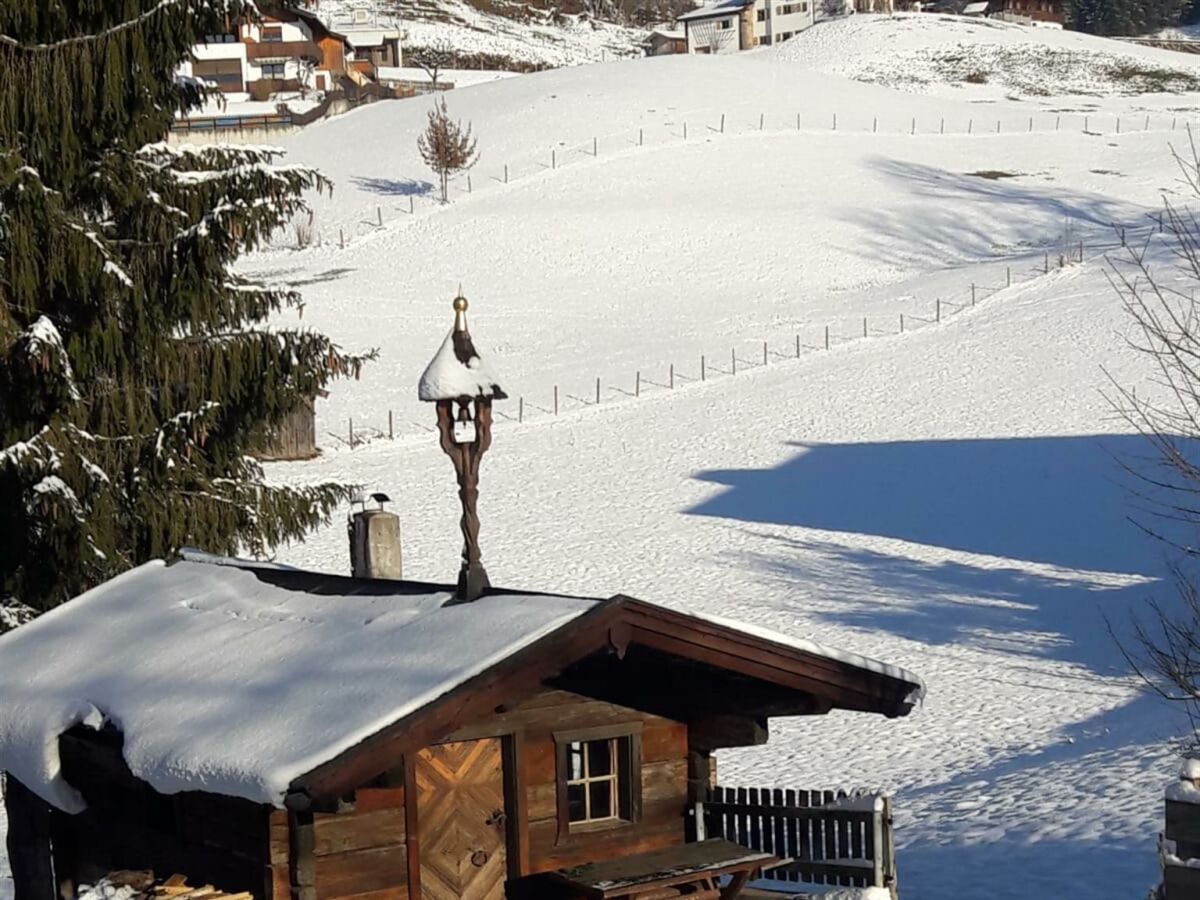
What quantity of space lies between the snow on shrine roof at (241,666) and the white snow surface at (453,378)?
1352mm

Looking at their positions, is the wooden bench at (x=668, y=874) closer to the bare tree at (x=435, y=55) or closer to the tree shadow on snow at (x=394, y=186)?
the tree shadow on snow at (x=394, y=186)

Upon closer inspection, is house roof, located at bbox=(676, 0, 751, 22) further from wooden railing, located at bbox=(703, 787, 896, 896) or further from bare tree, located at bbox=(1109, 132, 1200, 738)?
wooden railing, located at bbox=(703, 787, 896, 896)

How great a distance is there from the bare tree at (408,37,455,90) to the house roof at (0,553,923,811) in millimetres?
123057

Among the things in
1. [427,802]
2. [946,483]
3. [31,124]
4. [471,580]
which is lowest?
Answer: [946,483]

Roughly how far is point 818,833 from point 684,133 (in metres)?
65.0

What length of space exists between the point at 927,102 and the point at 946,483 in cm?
5513

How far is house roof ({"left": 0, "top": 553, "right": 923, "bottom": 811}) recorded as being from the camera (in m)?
9.59

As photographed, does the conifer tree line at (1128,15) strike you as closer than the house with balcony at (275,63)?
No

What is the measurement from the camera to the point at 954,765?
800 inches

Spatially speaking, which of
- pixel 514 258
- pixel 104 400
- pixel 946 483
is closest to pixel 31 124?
pixel 104 400

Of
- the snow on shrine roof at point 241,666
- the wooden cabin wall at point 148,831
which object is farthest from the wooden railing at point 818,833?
the wooden cabin wall at point 148,831

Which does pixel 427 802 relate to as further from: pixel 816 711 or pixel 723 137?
pixel 723 137

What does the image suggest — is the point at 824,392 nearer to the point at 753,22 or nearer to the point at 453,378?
the point at 453,378

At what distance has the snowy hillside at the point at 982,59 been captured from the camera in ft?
329
